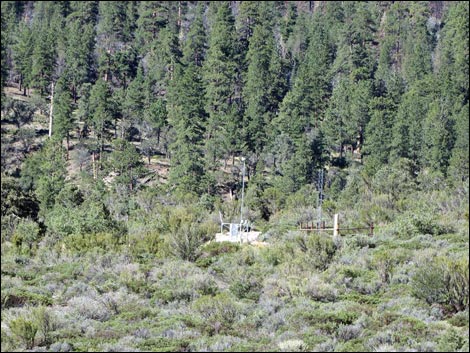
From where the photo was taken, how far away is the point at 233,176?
64750 mm

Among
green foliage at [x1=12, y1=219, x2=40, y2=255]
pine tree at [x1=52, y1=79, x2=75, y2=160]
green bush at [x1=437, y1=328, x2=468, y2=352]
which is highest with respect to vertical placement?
pine tree at [x1=52, y1=79, x2=75, y2=160]

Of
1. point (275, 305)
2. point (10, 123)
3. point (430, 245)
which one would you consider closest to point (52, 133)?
point (10, 123)

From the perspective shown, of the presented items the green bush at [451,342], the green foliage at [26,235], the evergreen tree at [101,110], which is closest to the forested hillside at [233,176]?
the green bush at [451,342]

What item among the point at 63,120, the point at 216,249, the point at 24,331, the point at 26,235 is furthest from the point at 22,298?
the point at 63,120

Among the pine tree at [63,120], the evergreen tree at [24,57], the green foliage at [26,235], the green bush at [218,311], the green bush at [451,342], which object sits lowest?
the green foliage at [26,235]

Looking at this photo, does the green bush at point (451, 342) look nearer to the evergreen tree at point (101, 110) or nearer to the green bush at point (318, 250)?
the green bush at point (318, 250)

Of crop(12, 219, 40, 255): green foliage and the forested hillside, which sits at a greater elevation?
the forested hillside

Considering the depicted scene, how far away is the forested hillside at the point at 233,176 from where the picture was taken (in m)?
18.9

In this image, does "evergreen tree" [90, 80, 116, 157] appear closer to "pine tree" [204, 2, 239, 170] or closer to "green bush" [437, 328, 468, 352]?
"pine tree" [204, 2, 239, 170]

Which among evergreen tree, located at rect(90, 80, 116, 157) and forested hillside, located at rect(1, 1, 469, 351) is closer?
forested hillside, located at rect(1, 1, 469, 351)

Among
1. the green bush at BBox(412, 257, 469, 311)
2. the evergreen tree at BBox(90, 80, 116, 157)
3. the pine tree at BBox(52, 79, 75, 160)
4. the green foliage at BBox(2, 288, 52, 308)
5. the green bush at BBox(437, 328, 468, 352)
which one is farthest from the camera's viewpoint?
the evergreen tree at BBox(90, 80, 116, 157)

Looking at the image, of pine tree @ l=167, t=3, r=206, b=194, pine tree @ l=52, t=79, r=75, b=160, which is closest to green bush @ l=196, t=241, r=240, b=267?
pine tree @ l=167, t=3, r=206, b=194

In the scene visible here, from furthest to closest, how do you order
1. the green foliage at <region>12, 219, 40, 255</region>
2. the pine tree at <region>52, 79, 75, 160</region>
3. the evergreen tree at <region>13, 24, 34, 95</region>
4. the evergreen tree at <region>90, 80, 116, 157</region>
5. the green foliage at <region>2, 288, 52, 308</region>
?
the evergreen tree at <region>13, 24, 34, 95</region> < the evergreen tree at <region>90, 80, 116, 157</region> < the pine tree at <region>52, 79, 75, 160</region> < the green foliage at <region>12, 219, 40, 255</region> < the green foliage at <region>2, 288, 52, 308</region>

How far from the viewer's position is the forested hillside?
18875mm
